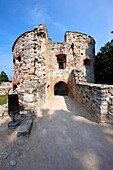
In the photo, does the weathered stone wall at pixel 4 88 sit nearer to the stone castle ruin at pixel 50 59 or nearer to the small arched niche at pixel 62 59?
the stone castle ruin at pixel 50 59

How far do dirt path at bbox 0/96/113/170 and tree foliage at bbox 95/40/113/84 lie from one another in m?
10.7

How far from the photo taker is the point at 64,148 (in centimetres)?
241

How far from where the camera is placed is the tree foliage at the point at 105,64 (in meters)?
12.3

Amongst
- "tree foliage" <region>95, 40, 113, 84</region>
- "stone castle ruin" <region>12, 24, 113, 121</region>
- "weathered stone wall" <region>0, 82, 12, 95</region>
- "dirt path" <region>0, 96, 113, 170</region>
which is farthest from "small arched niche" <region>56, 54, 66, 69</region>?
"weathered stone wall" <region>0, 82, 12, 95</region>

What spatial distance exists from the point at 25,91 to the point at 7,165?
2535mm

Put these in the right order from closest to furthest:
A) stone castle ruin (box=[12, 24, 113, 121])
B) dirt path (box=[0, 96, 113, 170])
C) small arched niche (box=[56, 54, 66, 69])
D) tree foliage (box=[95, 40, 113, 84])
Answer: dirt path (box=[0, 96, 113, 170])
stone castle ruin (box=[12, 24, 113, 121])
small arched niche (box=[56, 54, 66, 69])
tree foliage (box=[95, 40, 113, 84])

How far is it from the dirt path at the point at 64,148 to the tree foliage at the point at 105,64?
10.7 meters

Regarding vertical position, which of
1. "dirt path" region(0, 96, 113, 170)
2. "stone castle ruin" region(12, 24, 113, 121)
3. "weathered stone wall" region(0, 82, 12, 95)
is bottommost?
"dirt path" region(0, 96, 113, 170)

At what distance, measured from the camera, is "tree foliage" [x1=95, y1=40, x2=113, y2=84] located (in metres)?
12.3

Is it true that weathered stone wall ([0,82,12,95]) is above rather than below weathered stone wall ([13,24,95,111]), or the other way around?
below

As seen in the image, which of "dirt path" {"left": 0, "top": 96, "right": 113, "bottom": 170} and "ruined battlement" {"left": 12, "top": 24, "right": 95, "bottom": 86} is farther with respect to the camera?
"ruined battlement" {"left": 12, "top": 24, "right": 95, "bottom": 86}

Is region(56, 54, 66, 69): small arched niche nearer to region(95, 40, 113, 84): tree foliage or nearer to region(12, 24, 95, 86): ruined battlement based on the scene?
region(12, 24, 95, 86): ruined battlement

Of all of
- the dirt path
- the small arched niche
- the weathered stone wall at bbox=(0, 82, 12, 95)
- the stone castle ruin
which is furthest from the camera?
the weathered stone wall at bbox=(0, 82, 12, 95)

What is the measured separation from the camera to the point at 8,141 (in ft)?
8.98
